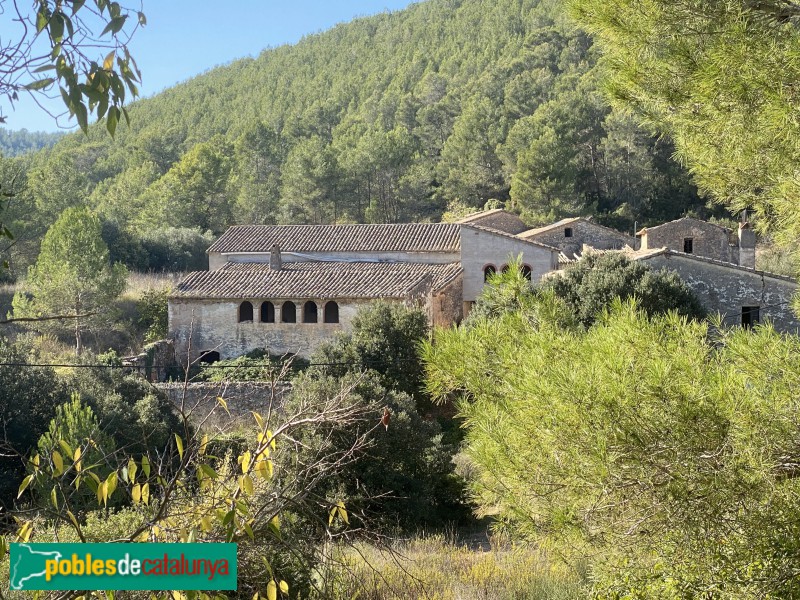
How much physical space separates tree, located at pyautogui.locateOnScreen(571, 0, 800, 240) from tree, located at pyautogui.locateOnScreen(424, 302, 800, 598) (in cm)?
119

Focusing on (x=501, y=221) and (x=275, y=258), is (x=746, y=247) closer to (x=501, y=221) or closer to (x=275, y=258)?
(x=501, y=221)

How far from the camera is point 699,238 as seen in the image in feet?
108

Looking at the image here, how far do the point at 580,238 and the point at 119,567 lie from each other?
31.3 metres

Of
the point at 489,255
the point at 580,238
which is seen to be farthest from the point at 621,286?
the point at 580,238

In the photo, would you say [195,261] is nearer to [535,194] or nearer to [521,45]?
[535,194]

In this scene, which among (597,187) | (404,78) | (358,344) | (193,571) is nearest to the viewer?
(193,571)

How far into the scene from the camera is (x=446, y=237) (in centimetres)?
3216

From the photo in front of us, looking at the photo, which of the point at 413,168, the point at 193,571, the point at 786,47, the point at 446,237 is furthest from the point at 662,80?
the point at 413,168

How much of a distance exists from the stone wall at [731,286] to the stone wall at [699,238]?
29.8ft

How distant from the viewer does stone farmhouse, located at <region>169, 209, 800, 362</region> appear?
2338 cm

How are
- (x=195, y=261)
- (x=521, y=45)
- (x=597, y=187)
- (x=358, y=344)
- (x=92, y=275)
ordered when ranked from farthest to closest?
(x=521, y=45), (x=597, y=187), (x=195, y=261), (x=92, y=275), (x=358, y=344)

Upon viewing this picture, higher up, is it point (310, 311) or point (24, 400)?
point (310, 311)

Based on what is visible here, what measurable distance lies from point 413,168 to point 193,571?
49.0 metres

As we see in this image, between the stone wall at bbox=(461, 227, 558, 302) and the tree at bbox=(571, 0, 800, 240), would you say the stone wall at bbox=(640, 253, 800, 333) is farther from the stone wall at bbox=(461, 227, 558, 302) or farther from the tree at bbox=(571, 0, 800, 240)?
the tree at bbox=(571, 0, 800, 240)
